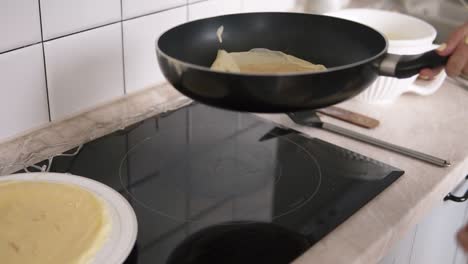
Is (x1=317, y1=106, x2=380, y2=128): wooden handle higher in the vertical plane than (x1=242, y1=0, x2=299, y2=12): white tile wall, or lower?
lower

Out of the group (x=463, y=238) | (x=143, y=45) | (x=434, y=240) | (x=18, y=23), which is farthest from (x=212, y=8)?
(x=463, y=238)

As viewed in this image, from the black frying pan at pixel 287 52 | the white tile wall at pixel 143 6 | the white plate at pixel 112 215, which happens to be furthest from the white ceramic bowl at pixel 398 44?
the white plate at pixel 112 215

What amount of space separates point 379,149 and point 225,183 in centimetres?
26

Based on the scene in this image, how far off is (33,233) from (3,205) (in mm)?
67

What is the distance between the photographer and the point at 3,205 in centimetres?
71

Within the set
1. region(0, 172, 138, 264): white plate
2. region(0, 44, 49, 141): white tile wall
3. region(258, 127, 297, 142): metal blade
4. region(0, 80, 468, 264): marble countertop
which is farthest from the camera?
region(258, 127, 297, 142): metal blade

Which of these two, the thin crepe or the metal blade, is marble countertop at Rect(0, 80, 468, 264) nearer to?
the metal blade

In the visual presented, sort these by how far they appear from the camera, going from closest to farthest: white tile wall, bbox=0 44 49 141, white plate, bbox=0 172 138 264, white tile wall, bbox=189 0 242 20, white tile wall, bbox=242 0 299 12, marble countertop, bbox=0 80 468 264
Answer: white plate, bbox=0 172 138 264 → marble countertop, bbox=0 80 468 264 → white tile wall, bbox=0 44 49 141 → white tile wall, bbox=189 0 242 20 → white tile wall, bbox=242 0 299 12

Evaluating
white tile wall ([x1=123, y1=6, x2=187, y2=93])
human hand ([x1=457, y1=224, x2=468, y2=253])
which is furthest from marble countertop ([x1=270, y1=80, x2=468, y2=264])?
white tile wall ([x1=123, y1=6, x2=187, y2=93])

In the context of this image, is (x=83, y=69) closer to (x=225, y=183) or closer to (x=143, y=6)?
(x=143, y=6)

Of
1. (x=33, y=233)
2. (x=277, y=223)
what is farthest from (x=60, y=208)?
(x=277, y=223)

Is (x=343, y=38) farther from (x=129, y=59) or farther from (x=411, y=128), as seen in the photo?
(x=129, y=59)

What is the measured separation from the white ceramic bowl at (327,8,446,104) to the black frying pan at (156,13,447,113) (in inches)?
5.1

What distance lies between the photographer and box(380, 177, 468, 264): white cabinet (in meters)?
0.88
